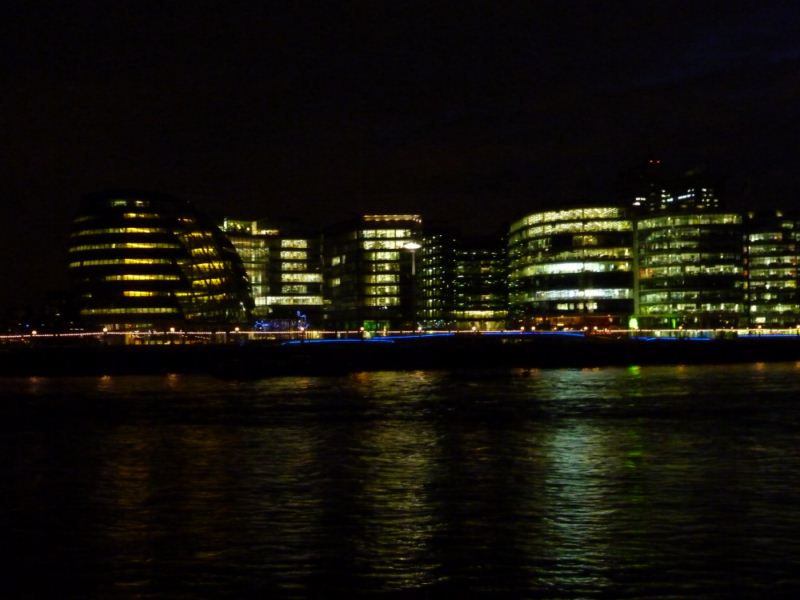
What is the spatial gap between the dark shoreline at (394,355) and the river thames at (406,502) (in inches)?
2175

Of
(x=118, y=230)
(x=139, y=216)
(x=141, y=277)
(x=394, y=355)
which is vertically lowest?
(x=394, y=355)

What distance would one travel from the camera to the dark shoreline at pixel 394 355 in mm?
107938

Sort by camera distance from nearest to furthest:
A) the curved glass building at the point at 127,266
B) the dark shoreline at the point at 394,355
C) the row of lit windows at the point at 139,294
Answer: the dark shoreline at the point at 394,355 < the curved glass building at the point at 127,266 < the row of lit windows at the point at 139,294

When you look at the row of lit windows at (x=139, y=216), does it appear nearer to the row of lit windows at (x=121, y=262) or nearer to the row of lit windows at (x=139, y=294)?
the row of lit windows at (x=121, y=262)

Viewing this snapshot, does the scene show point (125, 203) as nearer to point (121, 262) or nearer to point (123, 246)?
point (123, 246)

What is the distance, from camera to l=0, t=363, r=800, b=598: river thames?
711 inches

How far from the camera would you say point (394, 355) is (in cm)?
A: 11719

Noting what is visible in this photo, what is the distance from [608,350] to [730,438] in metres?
85.0

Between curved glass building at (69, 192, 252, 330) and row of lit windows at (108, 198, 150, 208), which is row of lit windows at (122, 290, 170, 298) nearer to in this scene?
curved glass building at (69, 192, 252, 330)

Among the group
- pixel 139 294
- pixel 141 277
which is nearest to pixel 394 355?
pixel 141 277

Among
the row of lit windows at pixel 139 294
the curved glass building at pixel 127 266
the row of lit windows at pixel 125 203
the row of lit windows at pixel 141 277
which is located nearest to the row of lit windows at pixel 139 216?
the curved glass building at pixel 127 266

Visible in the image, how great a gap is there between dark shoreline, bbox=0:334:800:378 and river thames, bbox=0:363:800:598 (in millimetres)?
55244

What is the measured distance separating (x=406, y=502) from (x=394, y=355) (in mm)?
91777

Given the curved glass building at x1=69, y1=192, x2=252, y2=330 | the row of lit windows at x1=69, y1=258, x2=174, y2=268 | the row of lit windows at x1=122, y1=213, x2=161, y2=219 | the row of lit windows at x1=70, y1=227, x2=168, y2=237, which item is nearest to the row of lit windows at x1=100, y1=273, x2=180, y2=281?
the curved glass building at x1=69, y1=192, x2=252, y2=330
